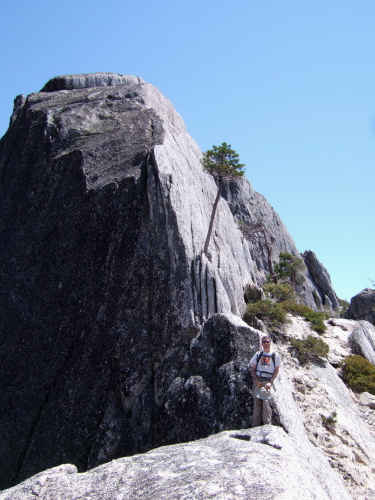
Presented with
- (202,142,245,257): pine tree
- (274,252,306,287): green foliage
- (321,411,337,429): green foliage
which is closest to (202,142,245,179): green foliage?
(202,142,245,257): pine tree

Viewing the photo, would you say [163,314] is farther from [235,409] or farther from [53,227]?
[53,227]

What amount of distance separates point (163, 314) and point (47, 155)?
46.1 ft

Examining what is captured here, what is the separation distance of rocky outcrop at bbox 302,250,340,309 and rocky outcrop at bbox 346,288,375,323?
1762 cm

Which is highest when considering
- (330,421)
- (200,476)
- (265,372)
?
(265,372)

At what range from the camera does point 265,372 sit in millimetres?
12961

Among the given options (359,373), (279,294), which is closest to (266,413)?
(359,373)

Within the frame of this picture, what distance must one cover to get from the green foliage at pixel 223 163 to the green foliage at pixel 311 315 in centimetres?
956

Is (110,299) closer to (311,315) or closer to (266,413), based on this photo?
(266,413)

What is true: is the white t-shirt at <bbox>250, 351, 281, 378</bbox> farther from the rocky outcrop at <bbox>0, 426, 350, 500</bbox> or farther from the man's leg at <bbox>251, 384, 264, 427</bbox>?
the rocky outcrop at <bbox>0, 426, 350, 500</bbox>

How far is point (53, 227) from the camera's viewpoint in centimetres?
2444

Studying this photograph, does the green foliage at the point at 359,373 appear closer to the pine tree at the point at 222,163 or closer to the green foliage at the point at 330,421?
the green foliage at the point at 330,421

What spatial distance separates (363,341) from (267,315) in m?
6.36

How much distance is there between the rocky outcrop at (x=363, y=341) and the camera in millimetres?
26266

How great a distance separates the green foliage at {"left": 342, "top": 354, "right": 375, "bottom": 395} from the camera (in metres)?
22.9
